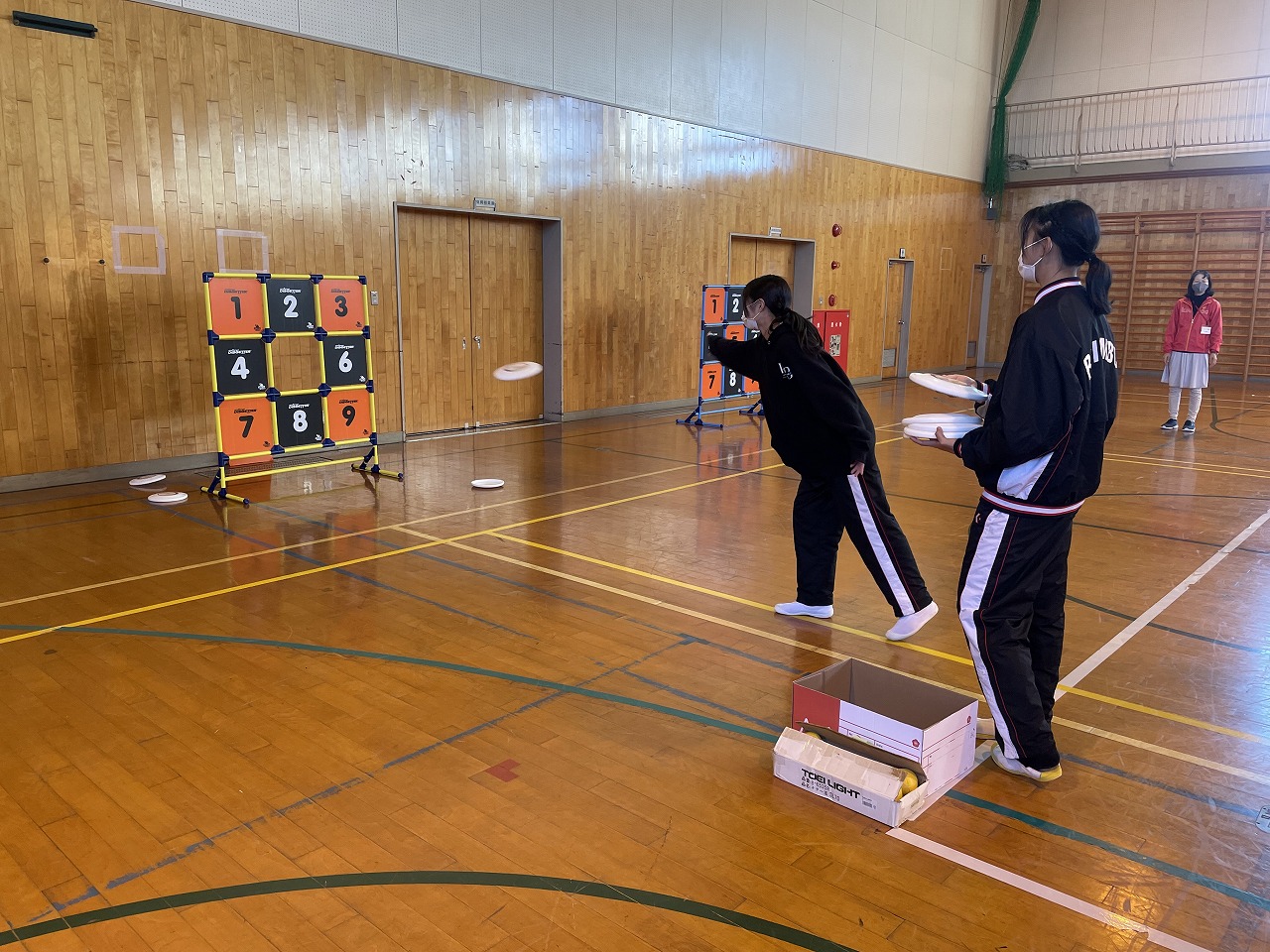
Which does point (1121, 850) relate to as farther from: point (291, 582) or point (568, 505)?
point (568, 505)

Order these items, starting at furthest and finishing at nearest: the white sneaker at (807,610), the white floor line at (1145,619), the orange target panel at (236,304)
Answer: the orange target panel at (236,304)
the white sneaker at (807,610)
the white floor line at (1145,619)

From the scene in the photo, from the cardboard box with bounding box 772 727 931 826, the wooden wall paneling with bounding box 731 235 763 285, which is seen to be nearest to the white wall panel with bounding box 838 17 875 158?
the wooden wall paneling with bounding box 731 235 763 285

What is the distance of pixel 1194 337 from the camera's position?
10.1 meters

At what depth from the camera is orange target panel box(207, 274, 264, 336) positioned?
661 centimetres

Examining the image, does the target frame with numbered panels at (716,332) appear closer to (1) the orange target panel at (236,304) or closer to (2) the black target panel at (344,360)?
(2) the black target panel at (344,360)

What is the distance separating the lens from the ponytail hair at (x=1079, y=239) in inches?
106

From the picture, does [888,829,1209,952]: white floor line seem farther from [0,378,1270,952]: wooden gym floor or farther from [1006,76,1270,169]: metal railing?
[1006,76,1270,169]: metal railing

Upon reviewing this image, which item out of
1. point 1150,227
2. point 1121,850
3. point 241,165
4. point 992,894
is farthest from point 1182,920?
point 1150,227

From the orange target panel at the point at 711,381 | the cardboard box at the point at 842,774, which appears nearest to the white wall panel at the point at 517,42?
the orange target panel at the point at 711,381

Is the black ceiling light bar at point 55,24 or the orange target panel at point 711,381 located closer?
the black ceiling light bar at point 55,24

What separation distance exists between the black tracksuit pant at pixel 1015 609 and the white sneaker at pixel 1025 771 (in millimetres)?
18

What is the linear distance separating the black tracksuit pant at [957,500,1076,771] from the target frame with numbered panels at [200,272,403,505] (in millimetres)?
5455

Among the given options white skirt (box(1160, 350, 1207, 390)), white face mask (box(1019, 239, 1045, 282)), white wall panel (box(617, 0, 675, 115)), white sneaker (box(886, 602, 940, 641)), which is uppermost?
white wall panel (box(617, 0, 675, 115))

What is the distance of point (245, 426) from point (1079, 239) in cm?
605
